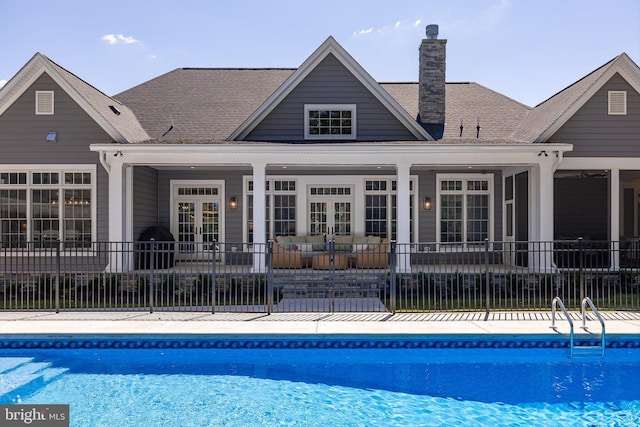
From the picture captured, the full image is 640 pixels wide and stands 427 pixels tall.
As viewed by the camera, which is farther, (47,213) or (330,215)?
(330,215)

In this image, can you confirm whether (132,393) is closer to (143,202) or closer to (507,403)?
(507,403)

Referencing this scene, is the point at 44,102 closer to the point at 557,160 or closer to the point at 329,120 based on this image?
the point at 329,120

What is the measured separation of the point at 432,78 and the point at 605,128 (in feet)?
15.7

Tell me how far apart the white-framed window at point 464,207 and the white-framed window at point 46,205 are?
9.92 metres

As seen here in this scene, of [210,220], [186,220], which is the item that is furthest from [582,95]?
[186,220]

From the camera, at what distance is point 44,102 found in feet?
44.6

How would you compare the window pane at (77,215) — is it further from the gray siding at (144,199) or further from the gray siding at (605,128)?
the gray siding at (605,128)

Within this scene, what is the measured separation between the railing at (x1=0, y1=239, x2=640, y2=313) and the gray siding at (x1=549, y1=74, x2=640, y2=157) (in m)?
2.50

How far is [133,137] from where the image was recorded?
13742 millimetres

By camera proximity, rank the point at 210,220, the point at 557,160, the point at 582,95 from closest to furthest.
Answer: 1. the point at 557,160
2. the point at 582,95
3. the point at 210,220

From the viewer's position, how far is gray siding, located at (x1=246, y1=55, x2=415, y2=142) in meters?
14.6

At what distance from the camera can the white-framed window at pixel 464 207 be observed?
1609 cm

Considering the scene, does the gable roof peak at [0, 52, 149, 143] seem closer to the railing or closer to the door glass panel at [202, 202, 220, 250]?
the railing

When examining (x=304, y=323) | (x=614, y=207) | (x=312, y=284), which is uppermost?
(x=614, y=207)
